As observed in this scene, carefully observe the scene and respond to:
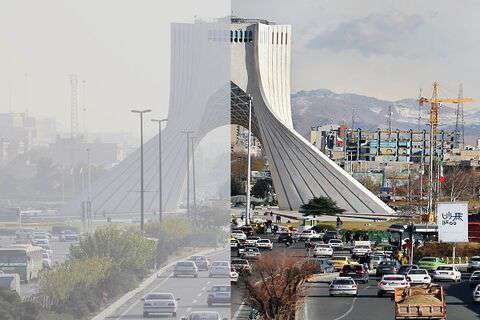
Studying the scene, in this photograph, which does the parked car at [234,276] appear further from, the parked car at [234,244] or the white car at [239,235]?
the white car at [239,235]

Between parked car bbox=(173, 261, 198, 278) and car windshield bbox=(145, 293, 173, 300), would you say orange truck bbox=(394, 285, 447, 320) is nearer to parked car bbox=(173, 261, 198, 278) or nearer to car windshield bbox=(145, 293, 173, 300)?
parked car bbox=(173, 261, 198, 278)

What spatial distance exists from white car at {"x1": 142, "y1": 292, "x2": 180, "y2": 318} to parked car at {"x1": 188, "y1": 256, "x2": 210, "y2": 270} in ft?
1.17

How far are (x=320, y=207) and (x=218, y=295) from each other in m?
28.6

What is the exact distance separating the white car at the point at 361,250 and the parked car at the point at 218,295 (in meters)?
14.6

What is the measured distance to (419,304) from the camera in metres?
11.7

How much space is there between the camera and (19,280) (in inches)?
259

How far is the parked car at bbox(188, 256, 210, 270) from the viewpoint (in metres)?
7.05

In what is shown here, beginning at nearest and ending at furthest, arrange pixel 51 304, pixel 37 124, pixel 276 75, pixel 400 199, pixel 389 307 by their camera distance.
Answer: pixel 37 124 → pixel 51 304 → pixel 389 307 → pixel 276 75 → pixel 400 199

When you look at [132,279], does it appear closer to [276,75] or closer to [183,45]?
[183,45]

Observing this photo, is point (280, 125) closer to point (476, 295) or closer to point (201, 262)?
point (476, 295)

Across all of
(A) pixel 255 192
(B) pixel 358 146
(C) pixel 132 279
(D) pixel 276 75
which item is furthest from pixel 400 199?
(C) pixel 132 279

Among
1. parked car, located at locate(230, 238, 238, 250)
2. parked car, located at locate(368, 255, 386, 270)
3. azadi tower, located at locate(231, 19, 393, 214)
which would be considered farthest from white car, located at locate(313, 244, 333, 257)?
azadi tower, located at locate(231, 19, 393, 214)

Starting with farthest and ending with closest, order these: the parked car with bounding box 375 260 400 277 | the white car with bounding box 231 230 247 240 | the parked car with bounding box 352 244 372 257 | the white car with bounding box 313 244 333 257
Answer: the white car with bounding box 231 230 247 240 < the parked car with bounding box 352 244 372 257 < the white car with bounding box 313 244 333 257 < the parked car with bounding box 375 260 400 277

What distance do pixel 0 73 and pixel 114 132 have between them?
0.66 metres
